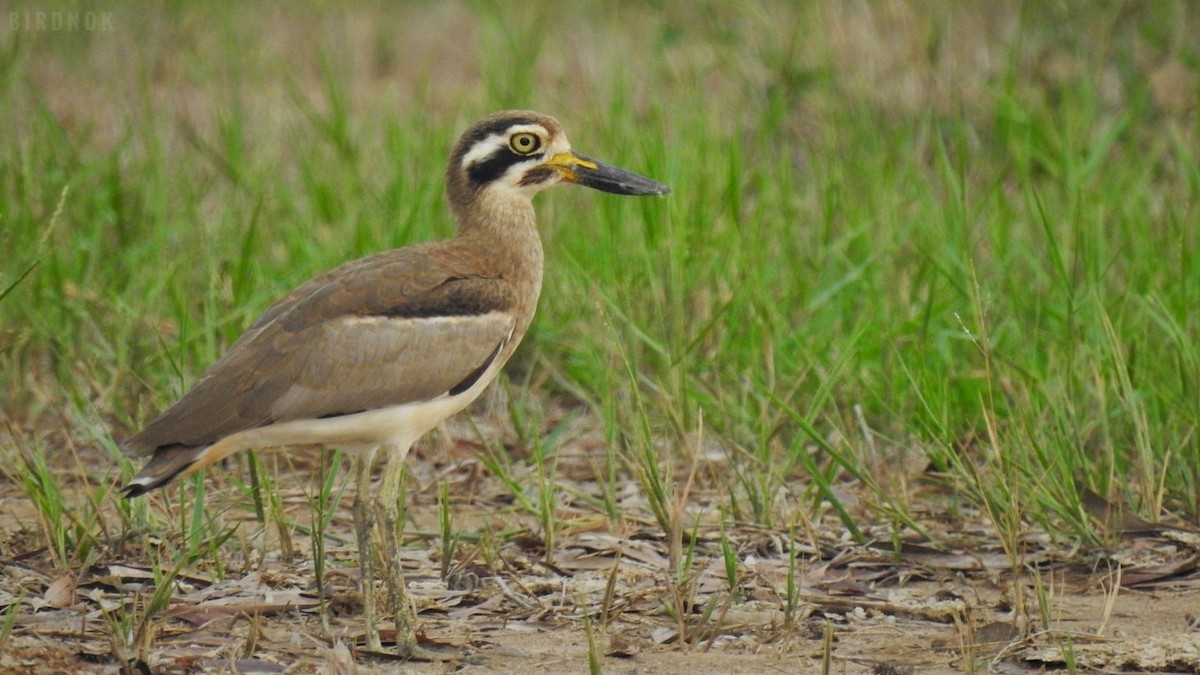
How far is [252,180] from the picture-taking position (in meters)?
8.06

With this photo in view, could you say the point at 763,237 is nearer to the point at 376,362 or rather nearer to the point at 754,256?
the point at 754,256

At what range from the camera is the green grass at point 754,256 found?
18.8 feet

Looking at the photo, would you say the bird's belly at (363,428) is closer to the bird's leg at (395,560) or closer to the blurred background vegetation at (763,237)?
the bird's leg at (395,560)

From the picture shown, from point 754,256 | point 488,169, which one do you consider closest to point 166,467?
point 488,169

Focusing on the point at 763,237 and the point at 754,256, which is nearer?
the point at 754,256

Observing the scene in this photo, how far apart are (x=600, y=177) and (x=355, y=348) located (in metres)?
1.19

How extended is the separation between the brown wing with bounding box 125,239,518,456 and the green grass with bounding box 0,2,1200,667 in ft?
1.15

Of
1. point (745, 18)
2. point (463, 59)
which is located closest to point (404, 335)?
point (745, 18)

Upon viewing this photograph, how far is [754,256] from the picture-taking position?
6.98 m

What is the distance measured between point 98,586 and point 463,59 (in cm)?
709

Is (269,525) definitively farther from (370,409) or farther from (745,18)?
(745,18)

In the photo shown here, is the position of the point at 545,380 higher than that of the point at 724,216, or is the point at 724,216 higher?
the point at 724,216

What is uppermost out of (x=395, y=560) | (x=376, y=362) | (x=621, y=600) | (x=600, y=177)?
(x=600, y=177)

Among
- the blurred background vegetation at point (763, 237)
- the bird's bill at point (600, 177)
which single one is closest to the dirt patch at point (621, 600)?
the blurred background vegetation at point (763, 237)
